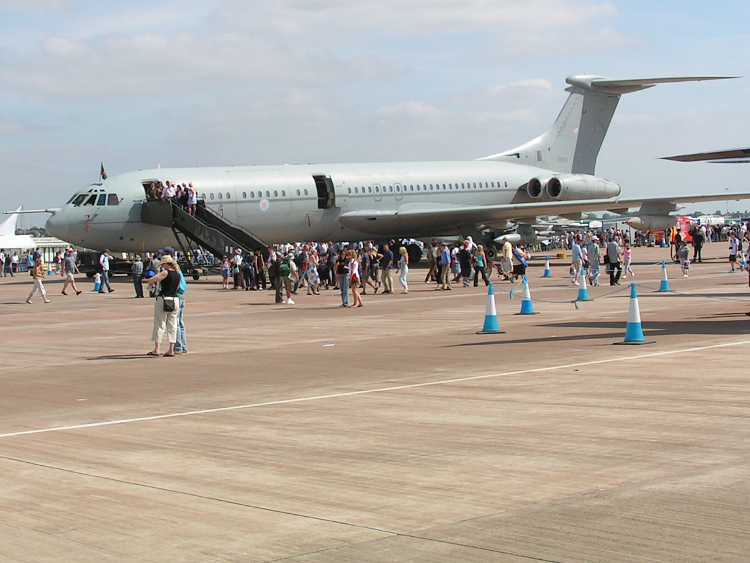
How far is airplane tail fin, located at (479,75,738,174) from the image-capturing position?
194 feet

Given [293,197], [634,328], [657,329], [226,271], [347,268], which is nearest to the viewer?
[634,328]

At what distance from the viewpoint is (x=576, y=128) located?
60.0 meters

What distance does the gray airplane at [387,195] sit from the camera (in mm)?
43562

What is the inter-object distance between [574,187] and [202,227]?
2015 cm

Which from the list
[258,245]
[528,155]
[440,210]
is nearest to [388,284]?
[258,245]

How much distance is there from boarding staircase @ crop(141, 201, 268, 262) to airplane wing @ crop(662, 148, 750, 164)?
Result: 2028 centimetres

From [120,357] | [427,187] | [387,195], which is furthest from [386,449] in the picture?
[427,187]

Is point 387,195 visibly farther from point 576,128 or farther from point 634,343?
point 634,343

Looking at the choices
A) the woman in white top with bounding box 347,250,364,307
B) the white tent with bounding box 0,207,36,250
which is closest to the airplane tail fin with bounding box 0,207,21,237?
the white tent with bounding box 0,207,36,250

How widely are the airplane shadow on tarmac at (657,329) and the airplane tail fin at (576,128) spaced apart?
126 feet

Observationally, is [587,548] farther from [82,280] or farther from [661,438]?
[82,280]

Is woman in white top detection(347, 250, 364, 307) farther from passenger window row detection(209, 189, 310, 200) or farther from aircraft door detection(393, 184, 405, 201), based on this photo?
aircraft door detection(393, 184, 405, 201)

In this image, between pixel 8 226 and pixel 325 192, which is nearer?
pixel 325 192

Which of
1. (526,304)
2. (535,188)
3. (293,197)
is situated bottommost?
(526,304)
